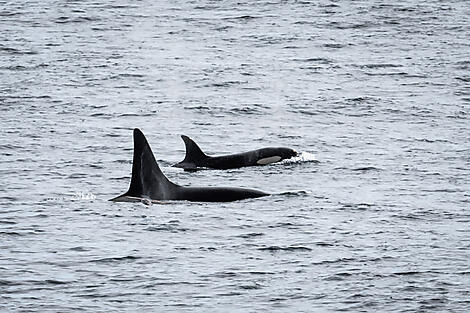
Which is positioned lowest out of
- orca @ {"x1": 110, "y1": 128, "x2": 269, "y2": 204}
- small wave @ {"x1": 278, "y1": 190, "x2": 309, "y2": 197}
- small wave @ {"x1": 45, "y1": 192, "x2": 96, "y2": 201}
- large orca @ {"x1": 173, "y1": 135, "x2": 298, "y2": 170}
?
small wave @ {"x1": 278, "y1": 190, "x2": 309, "y2": 197}

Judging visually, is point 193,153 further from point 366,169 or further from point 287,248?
point 287,248

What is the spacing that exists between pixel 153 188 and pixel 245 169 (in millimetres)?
4077

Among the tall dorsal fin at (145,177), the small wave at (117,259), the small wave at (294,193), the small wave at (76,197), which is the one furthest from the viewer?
the small wave at (294,193)

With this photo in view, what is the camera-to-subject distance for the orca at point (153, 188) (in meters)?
20.9

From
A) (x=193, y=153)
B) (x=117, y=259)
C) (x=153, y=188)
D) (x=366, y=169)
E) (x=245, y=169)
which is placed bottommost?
(x=366, y=169)

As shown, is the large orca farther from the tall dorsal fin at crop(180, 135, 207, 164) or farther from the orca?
the orca

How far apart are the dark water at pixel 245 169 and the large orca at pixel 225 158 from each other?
0.36 meters

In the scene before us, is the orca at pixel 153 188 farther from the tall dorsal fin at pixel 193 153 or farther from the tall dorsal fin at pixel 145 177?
the tall dorsal fin at pixel 193 153

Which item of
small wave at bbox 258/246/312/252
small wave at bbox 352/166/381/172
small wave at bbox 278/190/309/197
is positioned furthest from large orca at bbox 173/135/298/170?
small wave at bbox 258/246/312/252

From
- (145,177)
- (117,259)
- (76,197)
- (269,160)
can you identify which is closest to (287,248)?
(117,259)

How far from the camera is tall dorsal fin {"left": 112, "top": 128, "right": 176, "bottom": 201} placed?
68.6 feet

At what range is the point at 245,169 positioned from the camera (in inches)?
981

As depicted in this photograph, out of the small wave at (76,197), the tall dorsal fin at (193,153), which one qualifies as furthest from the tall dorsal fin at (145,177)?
the tall dorsal fin at (193,153)

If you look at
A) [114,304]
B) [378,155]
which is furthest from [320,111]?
[114,304]
